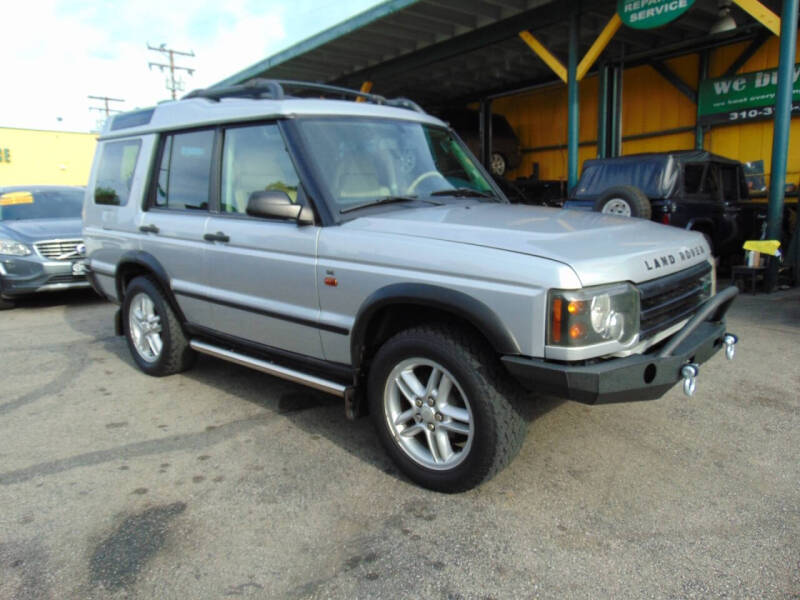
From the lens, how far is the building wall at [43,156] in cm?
2903

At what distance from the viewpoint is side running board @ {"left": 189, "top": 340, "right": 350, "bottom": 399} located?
308 centimetres

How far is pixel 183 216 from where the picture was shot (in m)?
3.99

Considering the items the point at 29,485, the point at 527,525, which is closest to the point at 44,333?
the point at 29,485

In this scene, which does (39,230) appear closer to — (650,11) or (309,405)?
(309,405)

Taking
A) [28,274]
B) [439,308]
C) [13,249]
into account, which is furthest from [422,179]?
[13,249]

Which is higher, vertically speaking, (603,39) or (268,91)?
(603,39)

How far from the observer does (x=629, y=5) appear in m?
9.21

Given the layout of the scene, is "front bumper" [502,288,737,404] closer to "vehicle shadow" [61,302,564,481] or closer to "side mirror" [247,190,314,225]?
"vehicle shadow" [61,302,564,481]

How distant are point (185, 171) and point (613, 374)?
3.14 m

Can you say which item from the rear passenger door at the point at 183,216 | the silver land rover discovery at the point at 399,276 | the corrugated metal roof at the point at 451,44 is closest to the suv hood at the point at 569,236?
the silver land rover discovery at the point at 399,276

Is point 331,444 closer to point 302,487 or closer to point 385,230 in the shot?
point 302,487

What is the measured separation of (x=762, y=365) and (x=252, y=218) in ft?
12.9

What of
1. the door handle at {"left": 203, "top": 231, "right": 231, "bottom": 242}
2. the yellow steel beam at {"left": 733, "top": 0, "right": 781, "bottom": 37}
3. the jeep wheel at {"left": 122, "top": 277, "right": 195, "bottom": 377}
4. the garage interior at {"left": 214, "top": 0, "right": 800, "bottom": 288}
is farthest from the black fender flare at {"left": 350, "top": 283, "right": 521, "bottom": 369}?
the yellow steel beam at {"left": 733, "top": 0, "right": 781, "bottom": 37}

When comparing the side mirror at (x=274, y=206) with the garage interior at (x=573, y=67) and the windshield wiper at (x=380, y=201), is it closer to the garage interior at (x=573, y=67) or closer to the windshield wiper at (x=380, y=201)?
the windshield wiper at (x=380, y=201)
